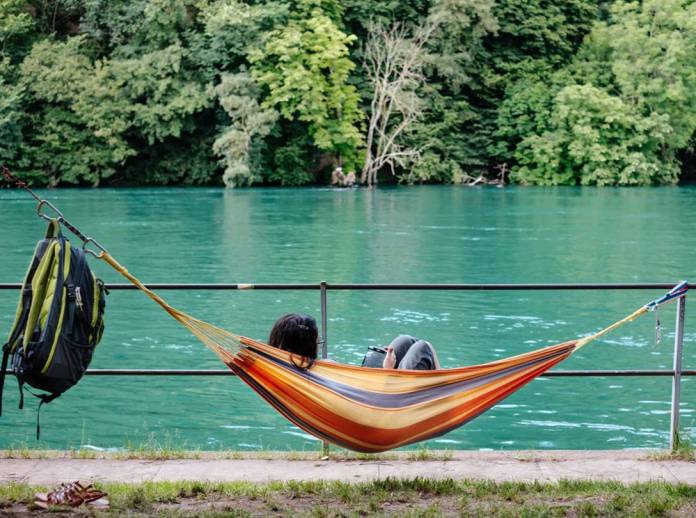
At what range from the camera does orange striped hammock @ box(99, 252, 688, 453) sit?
13.1 feet

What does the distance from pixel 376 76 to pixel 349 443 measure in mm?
41415

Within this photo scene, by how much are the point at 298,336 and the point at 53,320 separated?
1.00m

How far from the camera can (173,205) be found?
3331cm

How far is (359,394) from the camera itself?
4.03 meters

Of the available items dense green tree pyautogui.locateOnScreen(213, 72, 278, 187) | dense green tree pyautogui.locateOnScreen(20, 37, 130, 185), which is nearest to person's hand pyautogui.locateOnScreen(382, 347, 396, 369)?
dense green tree pyautogui.locateOnScreen(213, 72, 278, 187)

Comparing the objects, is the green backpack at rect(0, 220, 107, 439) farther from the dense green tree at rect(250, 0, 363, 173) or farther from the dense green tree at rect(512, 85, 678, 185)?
the dense green tree at rect(512, 85, 678, 185)

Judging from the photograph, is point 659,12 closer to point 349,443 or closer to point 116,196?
point 116,196

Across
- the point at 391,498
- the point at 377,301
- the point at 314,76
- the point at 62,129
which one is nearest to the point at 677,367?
the point at 391,498

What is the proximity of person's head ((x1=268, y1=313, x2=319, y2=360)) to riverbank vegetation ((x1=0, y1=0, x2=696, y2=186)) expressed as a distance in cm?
3773

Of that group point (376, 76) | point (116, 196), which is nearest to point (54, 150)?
point (116, 196)

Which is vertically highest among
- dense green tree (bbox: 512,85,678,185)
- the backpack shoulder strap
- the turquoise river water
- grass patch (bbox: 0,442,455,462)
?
dense green tree (bbox: 512,85,678,185)

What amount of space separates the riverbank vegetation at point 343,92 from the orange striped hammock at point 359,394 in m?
37.8

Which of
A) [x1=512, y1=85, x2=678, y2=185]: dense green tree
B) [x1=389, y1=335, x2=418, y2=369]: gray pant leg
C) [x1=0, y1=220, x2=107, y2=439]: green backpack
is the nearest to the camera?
[x1=0, y1=220, x2=107, y2=439]: green backpack

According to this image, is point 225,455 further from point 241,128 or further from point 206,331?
point 241,128
